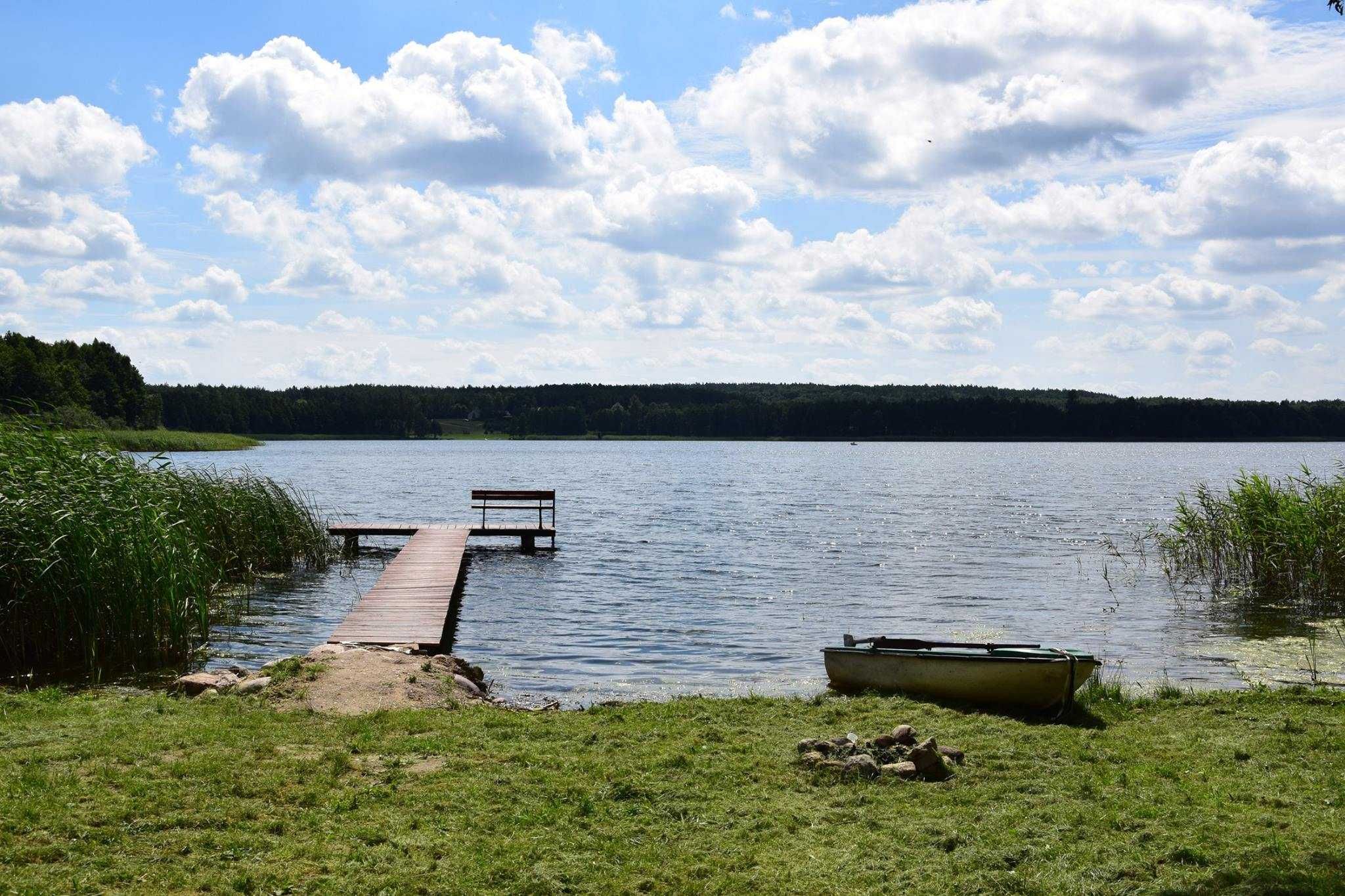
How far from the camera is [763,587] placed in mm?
23625

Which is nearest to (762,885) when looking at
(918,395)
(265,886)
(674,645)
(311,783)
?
(265,886)

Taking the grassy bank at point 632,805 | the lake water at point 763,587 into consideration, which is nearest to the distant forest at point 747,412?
the lake water at point 763,587

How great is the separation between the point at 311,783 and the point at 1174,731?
7979 mm

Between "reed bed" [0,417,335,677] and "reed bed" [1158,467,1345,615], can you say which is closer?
"reed bed" [0,417,335,677]

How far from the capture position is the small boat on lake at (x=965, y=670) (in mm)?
10953

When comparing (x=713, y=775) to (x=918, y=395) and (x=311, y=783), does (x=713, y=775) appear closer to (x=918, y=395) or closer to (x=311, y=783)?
(x=311, y=783)

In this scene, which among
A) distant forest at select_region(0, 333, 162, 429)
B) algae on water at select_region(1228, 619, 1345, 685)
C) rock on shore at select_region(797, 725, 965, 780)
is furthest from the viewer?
distant forest at select_region(0, 333, 162, 429)

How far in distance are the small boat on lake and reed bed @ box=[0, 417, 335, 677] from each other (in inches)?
341

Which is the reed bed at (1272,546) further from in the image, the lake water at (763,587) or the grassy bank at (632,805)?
the grassy bank at (632,805)

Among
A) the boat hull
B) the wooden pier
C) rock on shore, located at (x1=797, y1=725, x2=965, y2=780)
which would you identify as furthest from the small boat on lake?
the wooden pier

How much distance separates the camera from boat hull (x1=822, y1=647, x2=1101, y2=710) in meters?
11.0

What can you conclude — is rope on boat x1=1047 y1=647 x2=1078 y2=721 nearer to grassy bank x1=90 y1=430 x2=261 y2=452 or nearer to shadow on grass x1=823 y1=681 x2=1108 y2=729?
shadow on grass x1=823 y1=681 x2=1108 y2=729

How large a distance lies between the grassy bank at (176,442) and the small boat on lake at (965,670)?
41098 millimetres

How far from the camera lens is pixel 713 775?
832 cm
